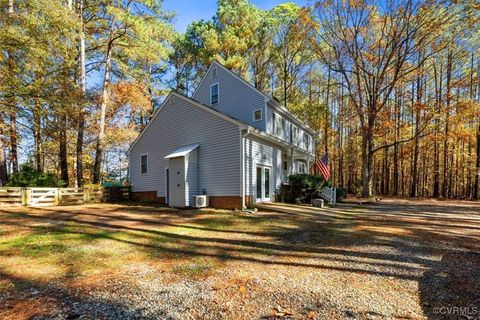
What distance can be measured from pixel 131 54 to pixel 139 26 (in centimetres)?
214

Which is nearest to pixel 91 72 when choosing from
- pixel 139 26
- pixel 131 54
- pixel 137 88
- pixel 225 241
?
pixel 137 88

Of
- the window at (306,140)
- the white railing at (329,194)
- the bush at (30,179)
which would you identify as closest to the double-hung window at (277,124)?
the white railing at (329,194)

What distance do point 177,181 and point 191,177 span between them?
74 cm

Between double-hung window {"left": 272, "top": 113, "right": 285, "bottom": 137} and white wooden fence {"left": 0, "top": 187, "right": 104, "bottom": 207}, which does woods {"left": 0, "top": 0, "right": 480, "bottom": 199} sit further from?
double-hung window {"left": 272, "top": 113, "right": 285, "bottom": 137}

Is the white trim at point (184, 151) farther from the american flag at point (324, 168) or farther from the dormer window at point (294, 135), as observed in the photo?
the dormer window at point (294, 135)

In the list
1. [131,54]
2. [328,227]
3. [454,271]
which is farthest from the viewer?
[131,54]

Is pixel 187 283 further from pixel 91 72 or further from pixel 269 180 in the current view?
pixel 91 72

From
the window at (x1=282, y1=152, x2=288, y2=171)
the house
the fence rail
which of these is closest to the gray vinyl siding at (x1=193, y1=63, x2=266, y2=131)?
the house

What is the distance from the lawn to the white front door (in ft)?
17.5

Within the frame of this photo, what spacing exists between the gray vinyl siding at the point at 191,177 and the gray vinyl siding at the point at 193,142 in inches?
3.8

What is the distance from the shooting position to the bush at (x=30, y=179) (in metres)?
14.0

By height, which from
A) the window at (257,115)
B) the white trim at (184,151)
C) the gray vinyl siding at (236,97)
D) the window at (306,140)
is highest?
the gray vinyl siding at (236,97)

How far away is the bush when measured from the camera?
46.0 feet

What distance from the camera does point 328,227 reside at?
8227mm
